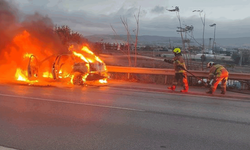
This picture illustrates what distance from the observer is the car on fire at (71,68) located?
11.7 m

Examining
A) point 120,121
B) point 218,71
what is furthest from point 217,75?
point 120,121

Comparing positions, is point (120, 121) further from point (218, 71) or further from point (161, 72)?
point (161, 72)

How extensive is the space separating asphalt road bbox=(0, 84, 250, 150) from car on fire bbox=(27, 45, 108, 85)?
1971 millimetres

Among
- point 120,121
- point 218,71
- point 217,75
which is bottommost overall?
point 120,121

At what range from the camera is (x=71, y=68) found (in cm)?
1197

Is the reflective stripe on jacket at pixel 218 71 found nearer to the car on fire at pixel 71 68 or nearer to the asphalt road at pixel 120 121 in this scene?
the asphalt road at pixel 120 121

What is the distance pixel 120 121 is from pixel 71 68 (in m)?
6.32

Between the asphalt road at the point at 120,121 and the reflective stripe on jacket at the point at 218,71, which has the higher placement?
the reflective stripe on jacket at the point at 218,71

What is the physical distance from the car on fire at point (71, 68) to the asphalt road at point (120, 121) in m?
1.97

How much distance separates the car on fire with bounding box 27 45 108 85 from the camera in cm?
1171

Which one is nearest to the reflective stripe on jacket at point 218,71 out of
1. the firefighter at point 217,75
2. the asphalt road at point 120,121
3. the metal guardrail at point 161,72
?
the firefighter at point 217,75

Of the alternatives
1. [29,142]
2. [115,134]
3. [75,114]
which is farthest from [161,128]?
[29,142]

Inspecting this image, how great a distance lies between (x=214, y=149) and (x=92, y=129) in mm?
2455

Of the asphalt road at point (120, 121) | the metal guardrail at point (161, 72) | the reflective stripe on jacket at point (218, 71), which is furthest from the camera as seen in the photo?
the metal guardrail at point (161, 72)
